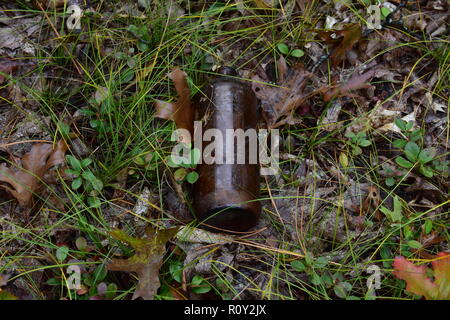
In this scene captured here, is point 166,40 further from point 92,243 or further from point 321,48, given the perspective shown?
point 92,243

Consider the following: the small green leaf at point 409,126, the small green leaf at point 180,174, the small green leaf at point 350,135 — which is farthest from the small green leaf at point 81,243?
the small green leaf at point 409,126

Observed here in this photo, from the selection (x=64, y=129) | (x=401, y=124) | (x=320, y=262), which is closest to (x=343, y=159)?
(x=401, y=124)

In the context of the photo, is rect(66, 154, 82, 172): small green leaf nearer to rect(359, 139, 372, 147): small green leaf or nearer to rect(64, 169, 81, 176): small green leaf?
rect(64, 169, 81, 176): small green leaf

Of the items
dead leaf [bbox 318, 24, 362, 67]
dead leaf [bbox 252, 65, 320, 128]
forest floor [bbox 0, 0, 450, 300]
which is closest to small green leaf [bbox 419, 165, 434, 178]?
forest floor [bbox 0, 0, 450, 300]

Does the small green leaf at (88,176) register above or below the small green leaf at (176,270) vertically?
above

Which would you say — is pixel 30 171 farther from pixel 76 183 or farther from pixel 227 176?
pixel 227 176

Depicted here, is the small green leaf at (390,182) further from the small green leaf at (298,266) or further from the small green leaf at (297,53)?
the small green leaf at (297,53)

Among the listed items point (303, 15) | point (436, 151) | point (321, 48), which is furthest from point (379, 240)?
point (303, 15)

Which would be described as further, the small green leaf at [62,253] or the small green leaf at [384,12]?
the small green leaf at [384,12]
